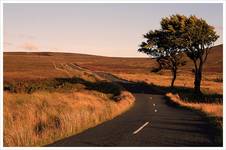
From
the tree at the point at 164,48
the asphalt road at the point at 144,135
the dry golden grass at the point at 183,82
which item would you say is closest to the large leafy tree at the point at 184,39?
the tree at the point at 164,48

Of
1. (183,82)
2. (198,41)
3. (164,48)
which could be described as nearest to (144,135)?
(198,41)

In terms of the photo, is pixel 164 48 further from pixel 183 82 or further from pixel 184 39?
pixel 183 82

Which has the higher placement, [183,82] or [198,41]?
[198,41]

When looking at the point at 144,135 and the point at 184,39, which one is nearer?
the point at 144,135

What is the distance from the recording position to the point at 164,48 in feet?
181

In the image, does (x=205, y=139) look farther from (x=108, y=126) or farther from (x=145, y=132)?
(x=108, y=126)

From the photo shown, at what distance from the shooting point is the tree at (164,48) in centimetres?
5241

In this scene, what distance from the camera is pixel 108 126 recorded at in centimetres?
1698

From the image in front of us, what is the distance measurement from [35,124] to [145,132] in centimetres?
434

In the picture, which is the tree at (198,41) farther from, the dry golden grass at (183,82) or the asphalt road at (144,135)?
the asphalt road at (144,135)

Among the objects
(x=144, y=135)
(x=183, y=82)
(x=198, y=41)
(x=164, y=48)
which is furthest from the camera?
(x=183, y=82)

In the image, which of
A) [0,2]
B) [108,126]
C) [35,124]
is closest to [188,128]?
[108,126]

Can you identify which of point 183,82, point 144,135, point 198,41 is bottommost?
point 144,135

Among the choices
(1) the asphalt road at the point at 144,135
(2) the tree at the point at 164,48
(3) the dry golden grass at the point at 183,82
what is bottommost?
(1) the asphalt road at the point at 144,135
